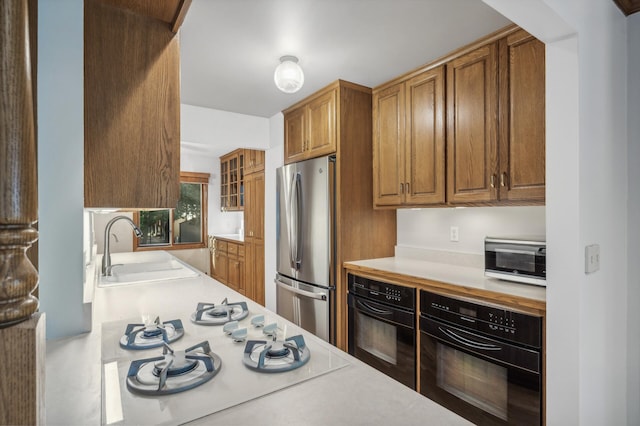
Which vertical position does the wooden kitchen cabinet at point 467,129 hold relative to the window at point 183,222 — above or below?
above

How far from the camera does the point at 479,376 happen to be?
179cm

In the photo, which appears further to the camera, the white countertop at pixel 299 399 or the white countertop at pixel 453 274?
the white countertop at pixel 453 274

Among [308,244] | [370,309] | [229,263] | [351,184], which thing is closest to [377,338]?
[370,309]

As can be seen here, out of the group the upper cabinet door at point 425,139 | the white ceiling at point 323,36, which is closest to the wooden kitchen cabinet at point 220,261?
the white ceiling at point 323,36

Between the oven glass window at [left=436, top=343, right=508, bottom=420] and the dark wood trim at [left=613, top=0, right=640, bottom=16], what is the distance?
6.16ft

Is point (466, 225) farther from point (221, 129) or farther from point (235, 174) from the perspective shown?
point (235, 174)

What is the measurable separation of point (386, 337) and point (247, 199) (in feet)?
8.88

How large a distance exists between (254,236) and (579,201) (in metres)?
3.40

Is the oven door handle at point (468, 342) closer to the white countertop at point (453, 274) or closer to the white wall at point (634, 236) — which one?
the white countertop at point (453, 274)

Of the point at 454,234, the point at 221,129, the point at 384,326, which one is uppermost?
the point at 221,129

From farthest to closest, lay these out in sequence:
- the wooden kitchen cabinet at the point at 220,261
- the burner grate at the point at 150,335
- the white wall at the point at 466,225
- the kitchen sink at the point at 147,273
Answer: the wooden kitchen cabinet at the point at 220,261 < the kitchen sink at the point at 147,273 < the white wall at the point at 466,225 < the burner grate at the point at 150,335

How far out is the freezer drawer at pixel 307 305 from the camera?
108 inches

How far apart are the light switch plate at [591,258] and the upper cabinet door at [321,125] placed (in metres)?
1.77

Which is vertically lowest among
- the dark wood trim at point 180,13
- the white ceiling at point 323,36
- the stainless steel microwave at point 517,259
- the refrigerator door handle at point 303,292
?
the refrigerator door handle at point 303,292
